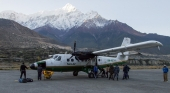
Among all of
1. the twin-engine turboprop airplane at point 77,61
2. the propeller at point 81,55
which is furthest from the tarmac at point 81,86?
the propeller at point 81,55

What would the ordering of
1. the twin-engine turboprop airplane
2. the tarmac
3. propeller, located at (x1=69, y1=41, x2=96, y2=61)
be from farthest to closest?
propeller, located at (x1=69, y1=41, x2=96, y2=61) < the twin-engine turboprop airplane < the tarmac

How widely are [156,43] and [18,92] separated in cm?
1259

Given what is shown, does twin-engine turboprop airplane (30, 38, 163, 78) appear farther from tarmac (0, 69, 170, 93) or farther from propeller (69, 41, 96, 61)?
tarmac (0, 69, 170, 93)

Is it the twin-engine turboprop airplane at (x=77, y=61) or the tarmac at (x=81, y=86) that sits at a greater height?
the twin-engine turboprop airplane at (x=77, y=61)

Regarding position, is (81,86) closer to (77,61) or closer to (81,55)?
(77,61)

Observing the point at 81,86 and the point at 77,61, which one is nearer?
the point at 81,86

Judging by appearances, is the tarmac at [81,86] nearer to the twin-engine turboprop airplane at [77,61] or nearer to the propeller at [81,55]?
the twin-engine turboprop airplane at [77,61]

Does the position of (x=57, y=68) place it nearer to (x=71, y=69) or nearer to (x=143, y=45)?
(x=71, y=69)

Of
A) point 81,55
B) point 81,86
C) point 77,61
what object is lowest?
point 81,86

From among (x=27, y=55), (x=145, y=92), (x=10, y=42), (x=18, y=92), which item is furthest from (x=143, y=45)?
(x=10, y=42)

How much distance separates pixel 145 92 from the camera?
1469cm

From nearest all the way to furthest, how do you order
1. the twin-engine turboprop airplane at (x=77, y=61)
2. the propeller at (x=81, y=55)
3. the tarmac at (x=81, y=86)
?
the tarmac at (x=81, y=86) → the twin-engine turboprop airplane at (x=77, y=61) → the propeller at (x=81, y=55)

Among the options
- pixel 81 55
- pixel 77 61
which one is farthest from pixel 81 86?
pixel 81 55

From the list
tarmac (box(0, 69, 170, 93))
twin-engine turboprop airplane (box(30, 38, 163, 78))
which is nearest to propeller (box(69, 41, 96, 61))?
twin-engine turboprop airplane (box(30, 38, 163, 78))
